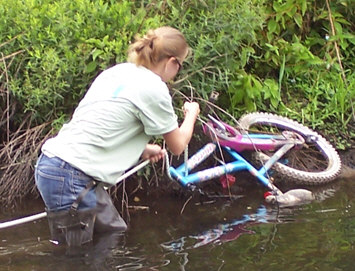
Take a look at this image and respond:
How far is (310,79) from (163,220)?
8.81ft

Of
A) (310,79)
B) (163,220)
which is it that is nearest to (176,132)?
(163,220)

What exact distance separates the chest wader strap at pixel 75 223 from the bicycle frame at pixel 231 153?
1.44m

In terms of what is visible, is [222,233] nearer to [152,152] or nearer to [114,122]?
[152,152]

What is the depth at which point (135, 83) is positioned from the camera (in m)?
3.61

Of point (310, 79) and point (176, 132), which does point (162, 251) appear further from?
point (310, 79)

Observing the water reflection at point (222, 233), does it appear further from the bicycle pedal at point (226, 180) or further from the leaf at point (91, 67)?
the leaf at point (91, 67)

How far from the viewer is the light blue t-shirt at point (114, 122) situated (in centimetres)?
360

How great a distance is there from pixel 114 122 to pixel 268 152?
2617mm

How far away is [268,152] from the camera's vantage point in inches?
235

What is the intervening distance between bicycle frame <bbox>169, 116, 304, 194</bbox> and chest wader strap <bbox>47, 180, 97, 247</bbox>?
144 cm

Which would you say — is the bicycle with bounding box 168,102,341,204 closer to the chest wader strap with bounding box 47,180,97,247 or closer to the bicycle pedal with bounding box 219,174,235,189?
the bicycle pedal with bounding box 219,174,235,189

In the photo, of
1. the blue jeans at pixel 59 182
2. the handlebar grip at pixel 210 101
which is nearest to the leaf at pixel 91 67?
the handlebar grip at pixel 210 101

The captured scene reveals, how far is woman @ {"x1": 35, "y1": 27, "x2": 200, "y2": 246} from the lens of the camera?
Result: 3.61 m

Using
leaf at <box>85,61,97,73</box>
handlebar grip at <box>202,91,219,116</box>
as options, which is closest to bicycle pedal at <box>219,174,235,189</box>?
handlebar grip at <box>202,91,219,116</box>
